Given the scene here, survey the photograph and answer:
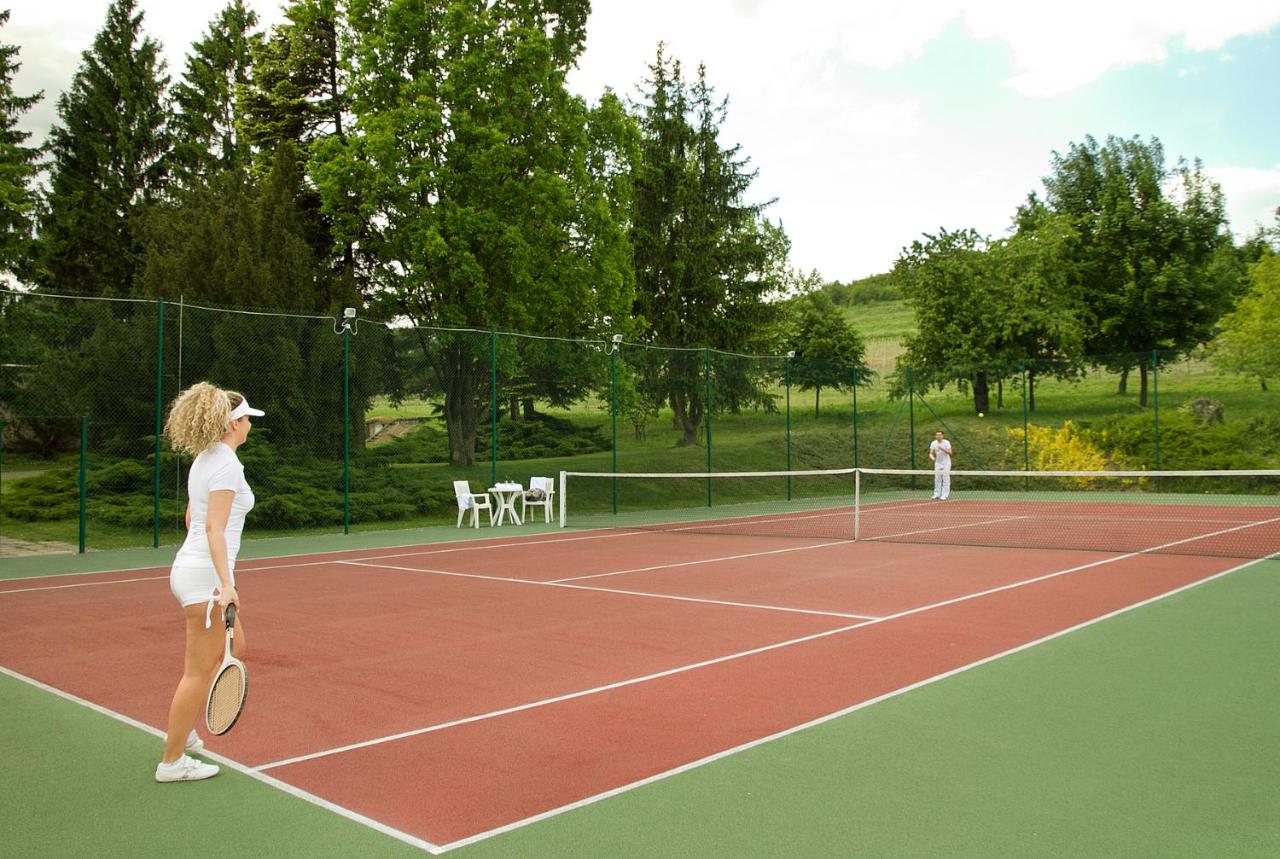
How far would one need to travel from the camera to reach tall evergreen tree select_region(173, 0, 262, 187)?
103ft

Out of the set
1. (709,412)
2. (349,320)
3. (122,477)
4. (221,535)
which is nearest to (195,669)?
(221,535)

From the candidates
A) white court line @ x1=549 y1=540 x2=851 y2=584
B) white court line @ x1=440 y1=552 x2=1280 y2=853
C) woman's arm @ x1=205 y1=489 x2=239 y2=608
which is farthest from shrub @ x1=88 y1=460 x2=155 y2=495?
white court line @ x1=440 y1=552 x2=1280 y2=853

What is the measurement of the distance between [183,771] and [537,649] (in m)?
2.96

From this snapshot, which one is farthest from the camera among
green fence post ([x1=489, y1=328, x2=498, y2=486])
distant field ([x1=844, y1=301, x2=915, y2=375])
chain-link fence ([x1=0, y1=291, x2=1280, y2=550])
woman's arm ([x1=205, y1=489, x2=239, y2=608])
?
distant field ([x1=844, y1=301, x2=915, y2=375])

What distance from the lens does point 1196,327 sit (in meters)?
37.1

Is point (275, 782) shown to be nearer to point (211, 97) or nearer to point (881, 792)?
point (881, 792)

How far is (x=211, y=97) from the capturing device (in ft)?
104

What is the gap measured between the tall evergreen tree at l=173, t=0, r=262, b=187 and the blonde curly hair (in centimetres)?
2983

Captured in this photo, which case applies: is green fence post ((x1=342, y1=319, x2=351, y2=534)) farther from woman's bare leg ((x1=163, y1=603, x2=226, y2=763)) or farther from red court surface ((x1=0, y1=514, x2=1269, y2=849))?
woman's bare leg ((x1=163, y1=603, x2=226, y2=763))

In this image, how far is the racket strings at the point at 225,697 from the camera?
4.15 metres

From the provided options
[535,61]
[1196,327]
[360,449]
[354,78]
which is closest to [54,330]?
[360,449]

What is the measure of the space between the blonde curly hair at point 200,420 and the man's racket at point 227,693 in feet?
2.42

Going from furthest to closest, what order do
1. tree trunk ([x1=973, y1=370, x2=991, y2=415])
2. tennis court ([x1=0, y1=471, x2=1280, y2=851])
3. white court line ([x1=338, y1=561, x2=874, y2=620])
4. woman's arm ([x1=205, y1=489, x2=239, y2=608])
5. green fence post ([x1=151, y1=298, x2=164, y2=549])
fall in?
tree trunk ([x1=973, y1=370, x2=991, y2=415]) → green fence post ([x1=151, y1=298, x2=164, y2=549]) → white court line ([x1=338, y1=561, x2=874, y2=620]) → tennis court ([x1=0, y1=471, x2=1280, y2=851]) → woman's arm ([x1=205, y1=489, x2=239, y2=608])

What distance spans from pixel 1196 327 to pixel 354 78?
30.0 m
